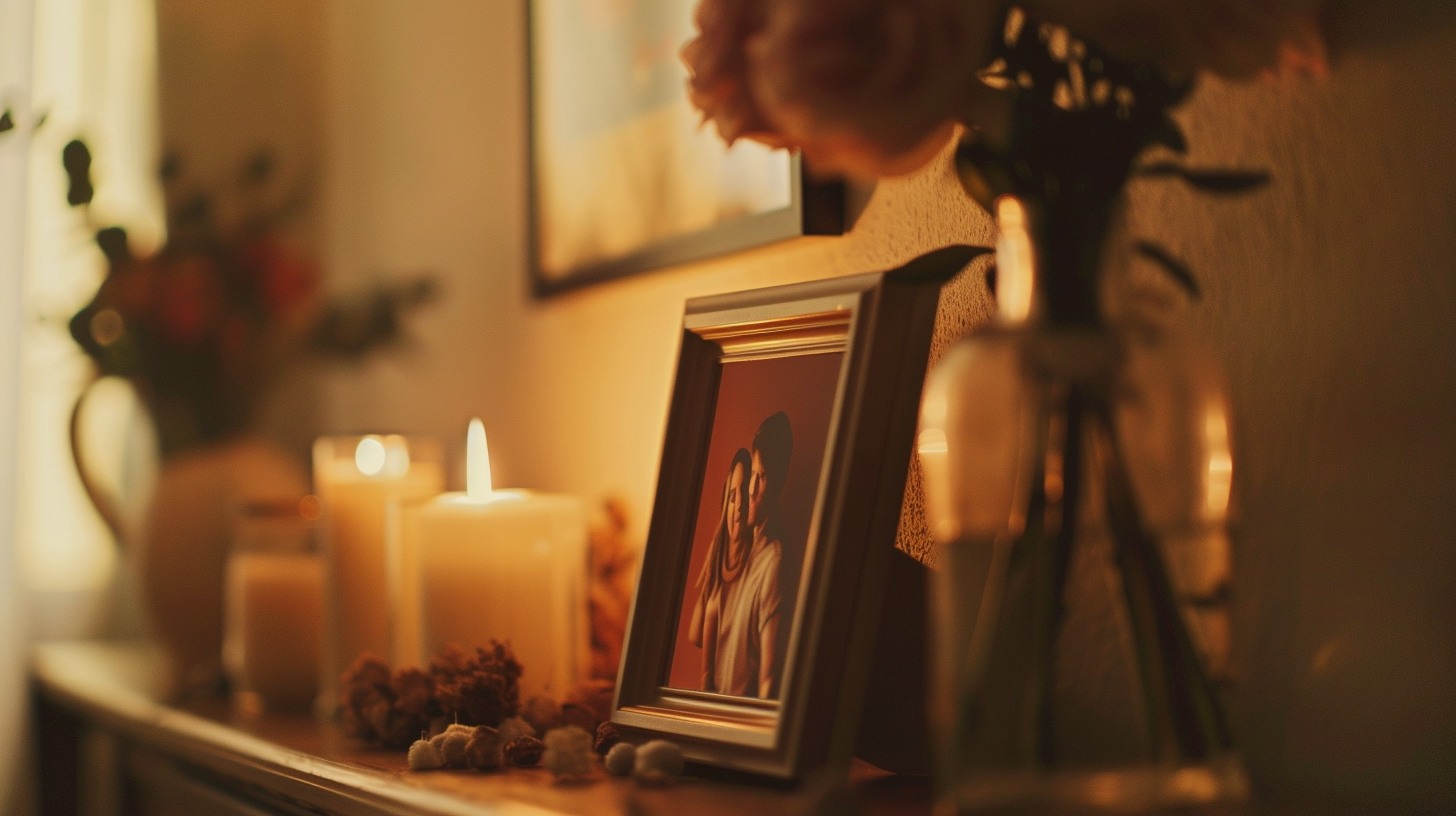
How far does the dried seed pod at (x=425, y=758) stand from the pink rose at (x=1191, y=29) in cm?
44

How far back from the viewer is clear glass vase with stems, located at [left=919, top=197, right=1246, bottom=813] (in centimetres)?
41

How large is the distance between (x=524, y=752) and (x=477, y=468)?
0.77 ft

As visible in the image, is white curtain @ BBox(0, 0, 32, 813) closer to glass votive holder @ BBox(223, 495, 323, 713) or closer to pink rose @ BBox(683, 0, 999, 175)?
glass votive holder @ BBox(223, 495, 323, 713)

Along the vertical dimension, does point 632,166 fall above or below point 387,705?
above

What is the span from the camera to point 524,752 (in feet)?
2.00

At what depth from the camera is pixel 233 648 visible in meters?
1.03

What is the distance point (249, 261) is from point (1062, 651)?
43.6 inches

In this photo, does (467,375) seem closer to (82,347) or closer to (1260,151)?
(82,347)

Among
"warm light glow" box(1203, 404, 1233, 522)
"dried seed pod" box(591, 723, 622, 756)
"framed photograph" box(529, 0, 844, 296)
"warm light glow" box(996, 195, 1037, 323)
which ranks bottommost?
"dried seed pod" box(591, 723, 622, 756)

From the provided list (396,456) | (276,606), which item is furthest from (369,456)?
(276,606)

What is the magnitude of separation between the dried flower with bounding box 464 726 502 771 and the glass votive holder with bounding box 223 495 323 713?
0.41m

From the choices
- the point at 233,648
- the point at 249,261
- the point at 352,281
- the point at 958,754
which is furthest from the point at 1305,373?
the point at 352,281

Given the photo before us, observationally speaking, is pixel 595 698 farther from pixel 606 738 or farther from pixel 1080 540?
pixel 1080 540

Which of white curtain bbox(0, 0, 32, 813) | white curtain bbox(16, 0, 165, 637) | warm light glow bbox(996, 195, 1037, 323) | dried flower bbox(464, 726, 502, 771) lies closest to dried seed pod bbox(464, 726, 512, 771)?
dried flower bbox(464, 726, 502, 771)
